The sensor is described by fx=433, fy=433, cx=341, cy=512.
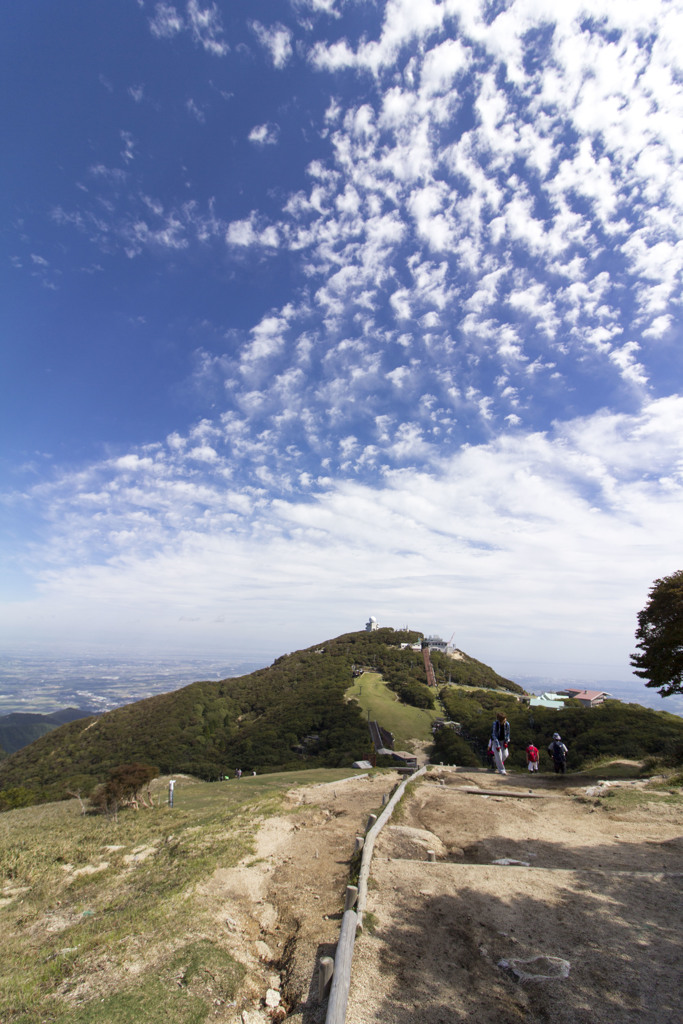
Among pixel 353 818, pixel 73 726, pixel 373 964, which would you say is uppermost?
pixel 373 964

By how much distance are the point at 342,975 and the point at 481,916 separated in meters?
2.60

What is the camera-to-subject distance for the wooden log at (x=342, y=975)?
3936 mm

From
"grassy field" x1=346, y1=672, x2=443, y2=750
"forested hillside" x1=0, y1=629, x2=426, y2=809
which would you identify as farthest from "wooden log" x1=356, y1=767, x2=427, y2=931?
"grassy field" x1=346, y1=672, x2=443, y2=750

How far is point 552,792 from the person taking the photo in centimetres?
1362

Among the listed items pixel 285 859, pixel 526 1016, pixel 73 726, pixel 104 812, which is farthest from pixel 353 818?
pixel 73 726

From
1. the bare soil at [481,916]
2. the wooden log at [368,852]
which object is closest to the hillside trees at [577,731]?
the bare soil at [481,916]

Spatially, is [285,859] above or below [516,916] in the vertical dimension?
below

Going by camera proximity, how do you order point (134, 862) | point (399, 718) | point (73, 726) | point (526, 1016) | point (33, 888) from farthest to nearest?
1. point (73, 726)
2. point (399, 718)
3. point (134, 862)
4. point (33, 888)
5. point (526, 1016)

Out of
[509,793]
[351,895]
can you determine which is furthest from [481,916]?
[509,793]

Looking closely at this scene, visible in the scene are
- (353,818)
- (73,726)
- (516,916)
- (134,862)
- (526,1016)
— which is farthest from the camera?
(73,726)

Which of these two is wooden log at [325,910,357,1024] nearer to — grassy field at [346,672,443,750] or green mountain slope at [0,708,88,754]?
grassy field at [346,672,443,750]

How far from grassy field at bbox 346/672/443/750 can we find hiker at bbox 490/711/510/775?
3658 cm

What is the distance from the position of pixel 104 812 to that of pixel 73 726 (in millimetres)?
75038

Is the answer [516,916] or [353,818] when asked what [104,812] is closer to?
[353,818]
